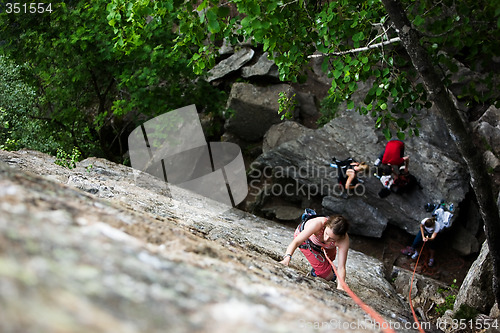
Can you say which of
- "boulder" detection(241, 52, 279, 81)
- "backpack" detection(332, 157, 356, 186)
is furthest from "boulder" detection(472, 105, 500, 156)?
"boulder" detection(241, 52, 279, 81)

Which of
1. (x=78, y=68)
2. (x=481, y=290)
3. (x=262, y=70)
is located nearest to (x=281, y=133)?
(x=262, y=70)

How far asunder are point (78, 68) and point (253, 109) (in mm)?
6236

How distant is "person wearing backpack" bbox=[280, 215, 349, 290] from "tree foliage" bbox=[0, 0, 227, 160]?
6.23 m

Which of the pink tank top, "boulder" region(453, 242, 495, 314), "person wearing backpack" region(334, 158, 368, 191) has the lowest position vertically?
"boulder" region(453, 242, 495, 314)

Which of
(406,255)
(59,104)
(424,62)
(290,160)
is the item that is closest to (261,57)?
(290,160)

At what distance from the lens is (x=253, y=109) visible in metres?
14.2

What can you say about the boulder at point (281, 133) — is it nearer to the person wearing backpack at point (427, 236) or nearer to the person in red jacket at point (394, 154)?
the person in red jacket at point (394, 154)

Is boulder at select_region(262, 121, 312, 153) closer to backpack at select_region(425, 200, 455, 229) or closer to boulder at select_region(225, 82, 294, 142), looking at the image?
boulder at select_region(225, 82, 294, 142)

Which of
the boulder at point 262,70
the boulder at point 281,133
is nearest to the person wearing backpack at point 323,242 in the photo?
the boulder at point 281,133

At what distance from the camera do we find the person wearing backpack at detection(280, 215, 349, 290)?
4695mm

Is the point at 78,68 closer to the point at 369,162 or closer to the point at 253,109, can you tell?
the point at 253,109

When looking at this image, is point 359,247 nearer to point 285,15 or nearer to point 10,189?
Result: point 285,15

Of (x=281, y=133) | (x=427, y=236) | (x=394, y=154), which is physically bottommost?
(x=427, y=236)

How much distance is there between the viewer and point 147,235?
8.11 ft
